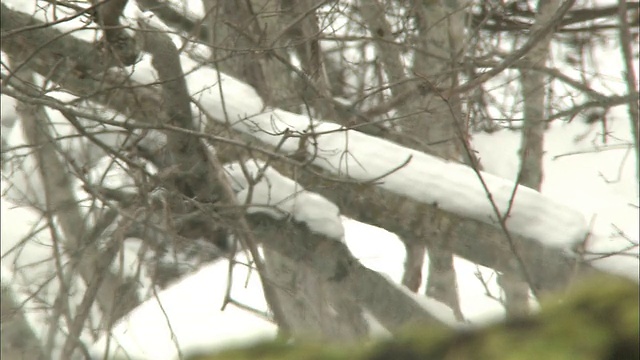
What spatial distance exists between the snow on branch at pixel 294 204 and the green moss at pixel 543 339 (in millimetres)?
3016

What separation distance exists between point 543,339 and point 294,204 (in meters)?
3.22

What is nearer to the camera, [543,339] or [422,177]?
[543,339]

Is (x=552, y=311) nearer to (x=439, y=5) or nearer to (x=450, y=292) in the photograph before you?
(x=439, y=5)

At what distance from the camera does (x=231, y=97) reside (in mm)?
4254

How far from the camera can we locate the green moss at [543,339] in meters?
0.47

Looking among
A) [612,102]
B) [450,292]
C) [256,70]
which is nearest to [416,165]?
[612,102]

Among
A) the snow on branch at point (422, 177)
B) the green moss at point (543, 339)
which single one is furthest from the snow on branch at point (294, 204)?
the green moss at point (543, 339)

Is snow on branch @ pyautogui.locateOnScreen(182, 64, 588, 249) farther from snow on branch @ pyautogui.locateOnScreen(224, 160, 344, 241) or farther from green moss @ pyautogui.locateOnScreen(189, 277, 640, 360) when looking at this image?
green moss @ pyautogui.locateOnScreen(189, 277, 640, 360)

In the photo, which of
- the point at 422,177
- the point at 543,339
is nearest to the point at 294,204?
the point at 422,177

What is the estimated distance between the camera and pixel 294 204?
3.69m

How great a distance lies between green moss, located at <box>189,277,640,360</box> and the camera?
0.47 m

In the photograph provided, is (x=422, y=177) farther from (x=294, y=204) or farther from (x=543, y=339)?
(x=543, y=339)

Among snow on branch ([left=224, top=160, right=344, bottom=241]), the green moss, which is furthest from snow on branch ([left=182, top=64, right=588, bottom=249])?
the green moss

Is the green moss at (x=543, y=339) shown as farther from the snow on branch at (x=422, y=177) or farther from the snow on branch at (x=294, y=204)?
the snow on branch at (x=294, y=204)
